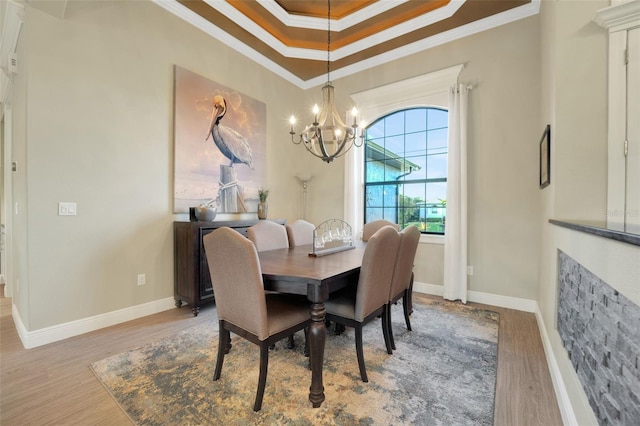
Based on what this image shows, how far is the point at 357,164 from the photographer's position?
14.3 feet

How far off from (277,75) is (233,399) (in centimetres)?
433

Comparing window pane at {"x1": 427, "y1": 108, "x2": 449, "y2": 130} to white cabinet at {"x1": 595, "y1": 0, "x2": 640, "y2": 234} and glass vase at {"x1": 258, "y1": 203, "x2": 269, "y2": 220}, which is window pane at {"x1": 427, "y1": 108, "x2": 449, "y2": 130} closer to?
white cabinet at {"x1": 595, "y1": 0, "x2": 640, "y2": 234}

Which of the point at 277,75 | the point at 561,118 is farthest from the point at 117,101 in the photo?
the point at 561,118

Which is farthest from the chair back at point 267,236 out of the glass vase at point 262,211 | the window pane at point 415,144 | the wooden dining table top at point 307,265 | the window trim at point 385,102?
the window pane at point 415,144

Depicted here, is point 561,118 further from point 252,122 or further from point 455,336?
point 252,122

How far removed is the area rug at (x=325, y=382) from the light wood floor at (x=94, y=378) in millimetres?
78

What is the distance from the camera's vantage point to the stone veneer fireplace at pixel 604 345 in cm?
86

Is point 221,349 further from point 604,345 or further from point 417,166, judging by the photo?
point 417,166

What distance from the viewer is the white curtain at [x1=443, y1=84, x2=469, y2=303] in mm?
3357

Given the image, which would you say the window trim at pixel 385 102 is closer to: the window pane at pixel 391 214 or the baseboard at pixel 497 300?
the window pane at pixel 391 214

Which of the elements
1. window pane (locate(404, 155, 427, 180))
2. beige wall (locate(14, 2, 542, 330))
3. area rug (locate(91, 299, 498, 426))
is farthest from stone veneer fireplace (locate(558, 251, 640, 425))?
window pane (locate(404, 155, 427, 180))

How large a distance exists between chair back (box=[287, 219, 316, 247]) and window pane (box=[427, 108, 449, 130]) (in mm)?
2240

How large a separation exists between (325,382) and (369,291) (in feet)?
2.08

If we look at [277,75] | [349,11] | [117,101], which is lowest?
[117,101]
